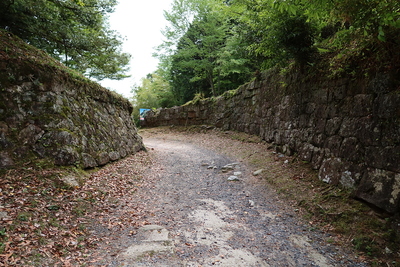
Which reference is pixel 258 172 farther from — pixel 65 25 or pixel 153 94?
pixel 153 94

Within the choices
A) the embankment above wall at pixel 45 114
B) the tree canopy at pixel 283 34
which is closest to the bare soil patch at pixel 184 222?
the embankment above wall at pixel 45 114

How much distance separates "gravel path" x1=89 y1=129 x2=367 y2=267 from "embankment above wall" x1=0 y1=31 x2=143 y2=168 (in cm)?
199

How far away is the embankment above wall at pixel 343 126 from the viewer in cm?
352

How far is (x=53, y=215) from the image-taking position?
3445 mm

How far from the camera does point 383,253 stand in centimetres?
294

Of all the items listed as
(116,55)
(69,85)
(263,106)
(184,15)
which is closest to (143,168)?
(69,85)

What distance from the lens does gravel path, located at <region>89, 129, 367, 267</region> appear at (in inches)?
115

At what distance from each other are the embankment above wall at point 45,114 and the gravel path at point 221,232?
1.99m

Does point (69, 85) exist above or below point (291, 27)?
below

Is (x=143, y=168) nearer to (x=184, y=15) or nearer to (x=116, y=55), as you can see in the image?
(x=116, y=55)

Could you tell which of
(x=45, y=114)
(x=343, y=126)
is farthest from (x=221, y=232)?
(x=45, y=114)

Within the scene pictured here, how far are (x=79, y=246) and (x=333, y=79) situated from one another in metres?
6.30

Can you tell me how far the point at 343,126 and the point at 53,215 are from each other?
19.5ft

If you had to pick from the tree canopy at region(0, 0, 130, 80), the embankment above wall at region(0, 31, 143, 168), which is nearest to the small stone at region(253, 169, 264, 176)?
the embankment above wall at region(0, 31, 143, 168)
